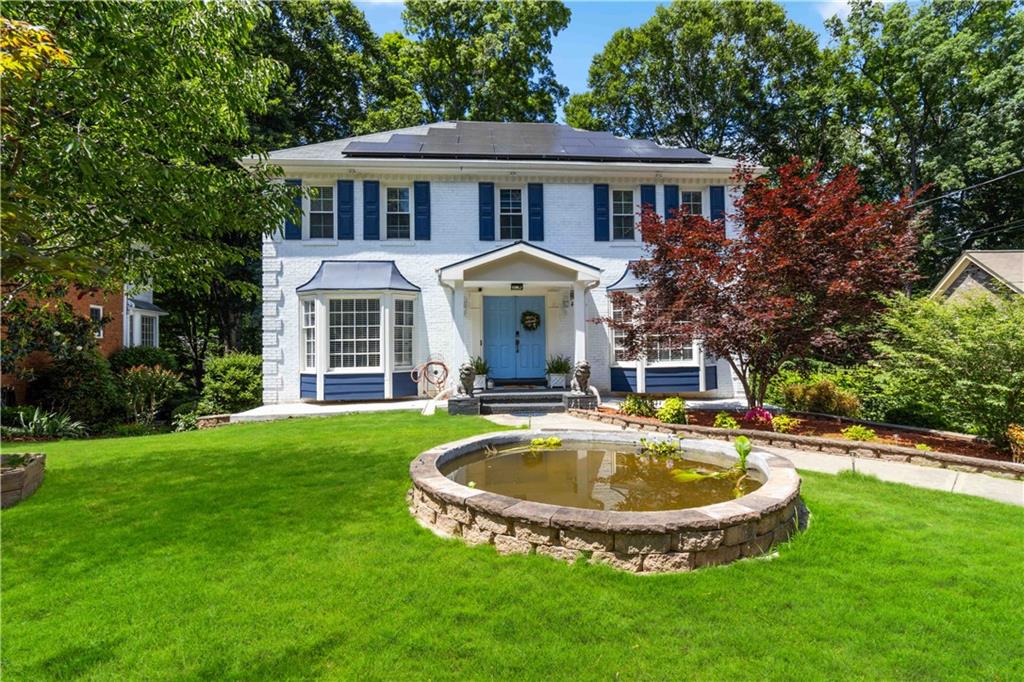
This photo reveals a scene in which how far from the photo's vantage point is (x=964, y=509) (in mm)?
4672

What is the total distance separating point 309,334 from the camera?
12805mm

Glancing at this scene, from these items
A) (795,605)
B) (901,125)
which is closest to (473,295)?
(795,605)

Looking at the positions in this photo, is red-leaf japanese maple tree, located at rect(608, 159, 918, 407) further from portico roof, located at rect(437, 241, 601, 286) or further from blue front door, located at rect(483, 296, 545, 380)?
blue front door, located at rect(483, 296, 545, 380)

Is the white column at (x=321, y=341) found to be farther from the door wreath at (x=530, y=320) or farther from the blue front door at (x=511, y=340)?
the door wreath at (x=530, y=320)

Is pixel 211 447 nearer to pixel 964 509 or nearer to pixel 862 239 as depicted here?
pixel 964 509

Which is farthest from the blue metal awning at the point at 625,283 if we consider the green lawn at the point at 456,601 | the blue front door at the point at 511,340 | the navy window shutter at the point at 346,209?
the green lawn at the point at 456,601

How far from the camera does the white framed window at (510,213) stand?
13.6 metres

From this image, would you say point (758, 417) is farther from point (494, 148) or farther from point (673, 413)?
point (494, 148)

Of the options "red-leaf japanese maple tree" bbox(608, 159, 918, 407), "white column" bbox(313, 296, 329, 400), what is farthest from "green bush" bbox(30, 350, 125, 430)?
"red-leaf japanese maple tree" bbox(608, 159, 918, 407)

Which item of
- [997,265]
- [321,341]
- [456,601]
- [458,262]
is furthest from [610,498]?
[997,265]

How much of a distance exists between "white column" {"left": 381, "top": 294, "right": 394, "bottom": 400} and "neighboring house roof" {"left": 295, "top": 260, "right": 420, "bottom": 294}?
1.43 ft

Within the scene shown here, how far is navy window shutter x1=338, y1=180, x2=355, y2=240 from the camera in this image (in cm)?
1304

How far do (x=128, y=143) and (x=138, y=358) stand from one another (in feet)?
46.7

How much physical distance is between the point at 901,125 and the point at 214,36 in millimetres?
27421
